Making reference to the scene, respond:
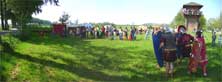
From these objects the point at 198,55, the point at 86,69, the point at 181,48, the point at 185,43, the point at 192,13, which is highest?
the point at 192,13

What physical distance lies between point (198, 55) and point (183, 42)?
889 mm

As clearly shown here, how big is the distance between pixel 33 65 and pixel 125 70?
11.6 ft

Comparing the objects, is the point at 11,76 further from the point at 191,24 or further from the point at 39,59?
the point at 191,24

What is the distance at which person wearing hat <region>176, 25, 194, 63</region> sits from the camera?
17547 mm

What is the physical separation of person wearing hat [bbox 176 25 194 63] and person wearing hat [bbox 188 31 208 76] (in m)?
0.48

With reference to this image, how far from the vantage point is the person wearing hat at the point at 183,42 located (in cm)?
1755

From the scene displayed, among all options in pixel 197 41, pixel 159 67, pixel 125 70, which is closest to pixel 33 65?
pixel 125 70

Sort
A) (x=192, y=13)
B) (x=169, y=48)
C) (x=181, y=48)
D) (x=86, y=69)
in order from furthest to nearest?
(x=192, y=13) → (x=86, y=69) → (x=181, y=48) → (x=169, y=48)

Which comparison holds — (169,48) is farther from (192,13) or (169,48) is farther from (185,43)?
(192,13)

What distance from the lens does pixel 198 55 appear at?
679 inches

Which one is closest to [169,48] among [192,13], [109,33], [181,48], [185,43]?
[185,43]

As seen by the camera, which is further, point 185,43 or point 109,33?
point 109,33

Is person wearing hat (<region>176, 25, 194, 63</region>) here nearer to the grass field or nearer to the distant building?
the grass field

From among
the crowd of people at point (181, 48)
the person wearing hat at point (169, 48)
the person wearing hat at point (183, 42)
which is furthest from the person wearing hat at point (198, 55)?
the person wearing hat at point (169, 48)
